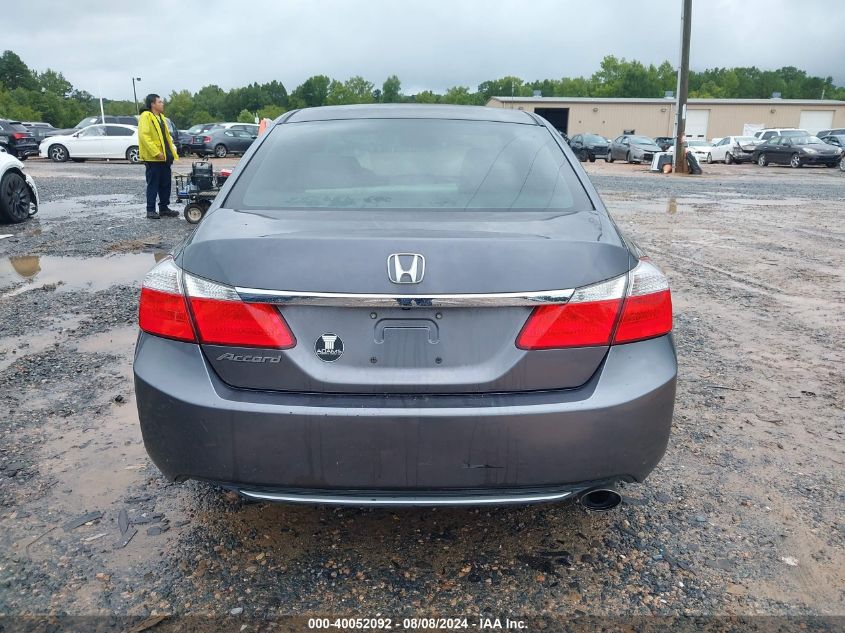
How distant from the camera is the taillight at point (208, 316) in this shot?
2133 mm

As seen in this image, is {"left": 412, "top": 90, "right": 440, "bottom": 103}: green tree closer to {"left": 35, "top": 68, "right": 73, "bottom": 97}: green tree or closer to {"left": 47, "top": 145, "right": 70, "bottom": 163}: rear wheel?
{"left": 35, "top": 68, "right": 73, "bottom": 97}: green tree

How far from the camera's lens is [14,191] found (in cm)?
1050

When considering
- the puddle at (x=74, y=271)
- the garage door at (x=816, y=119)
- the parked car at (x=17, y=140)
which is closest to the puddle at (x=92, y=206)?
the puddle at (x=74, y=271)

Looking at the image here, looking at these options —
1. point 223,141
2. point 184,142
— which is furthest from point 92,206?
point 184,142

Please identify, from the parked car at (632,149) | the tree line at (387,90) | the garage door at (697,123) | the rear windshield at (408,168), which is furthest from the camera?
the tree line at (387,90)

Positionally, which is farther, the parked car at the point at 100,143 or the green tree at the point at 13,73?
the green tree at the point at 13,73

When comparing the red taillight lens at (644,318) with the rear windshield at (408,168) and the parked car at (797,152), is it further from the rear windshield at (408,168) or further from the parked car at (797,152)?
the parked car at (797,152)

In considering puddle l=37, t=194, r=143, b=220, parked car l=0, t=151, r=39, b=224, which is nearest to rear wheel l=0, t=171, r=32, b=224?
parked car l=0, t=151, r=39, b=224

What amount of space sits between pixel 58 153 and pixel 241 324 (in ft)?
103

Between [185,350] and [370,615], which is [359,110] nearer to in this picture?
[185,350]

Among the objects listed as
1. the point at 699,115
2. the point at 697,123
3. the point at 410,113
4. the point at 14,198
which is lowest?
the point at 14,198

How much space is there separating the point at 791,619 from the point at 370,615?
52.6 inches

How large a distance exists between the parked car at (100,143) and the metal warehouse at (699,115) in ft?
130

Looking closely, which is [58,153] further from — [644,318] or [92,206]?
[644,318]
